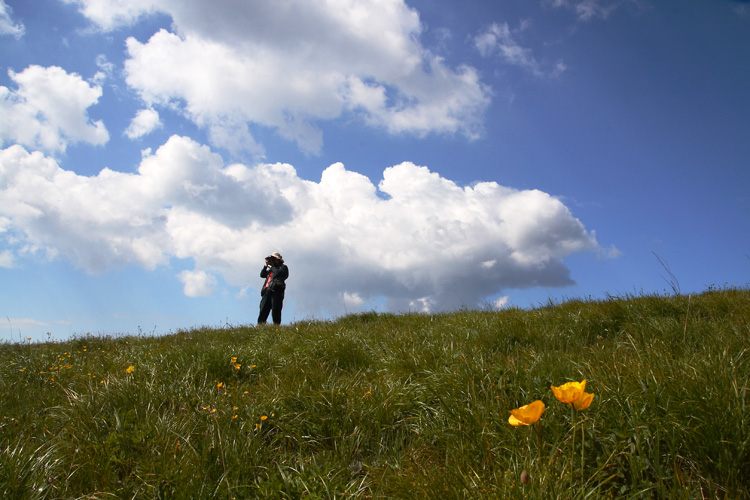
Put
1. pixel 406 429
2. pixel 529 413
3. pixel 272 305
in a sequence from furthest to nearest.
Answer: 1. pixel 272 305
2. pixel 406 429
3. pixel 529 413

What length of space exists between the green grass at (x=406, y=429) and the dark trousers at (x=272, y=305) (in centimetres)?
801

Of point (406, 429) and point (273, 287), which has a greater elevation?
point (273, 287)

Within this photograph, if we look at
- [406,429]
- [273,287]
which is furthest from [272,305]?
[406,429]

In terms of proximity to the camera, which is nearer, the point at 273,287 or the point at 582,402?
the point at 582,402

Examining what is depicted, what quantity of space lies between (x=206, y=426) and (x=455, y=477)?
6.37ft

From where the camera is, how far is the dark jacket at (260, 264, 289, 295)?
43.2 feet

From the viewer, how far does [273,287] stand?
517 inches

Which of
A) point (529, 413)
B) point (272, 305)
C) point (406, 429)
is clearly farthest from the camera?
point (272, 305)

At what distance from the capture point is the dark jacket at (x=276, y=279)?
13180 millimetres

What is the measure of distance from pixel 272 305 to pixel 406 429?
406 inches

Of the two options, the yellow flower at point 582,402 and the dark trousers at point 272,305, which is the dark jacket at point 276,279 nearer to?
the dark trousers at point 272,305

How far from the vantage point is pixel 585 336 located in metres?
5.46

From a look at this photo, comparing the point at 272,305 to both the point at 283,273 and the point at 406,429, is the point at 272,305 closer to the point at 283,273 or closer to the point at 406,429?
the point at 283,273

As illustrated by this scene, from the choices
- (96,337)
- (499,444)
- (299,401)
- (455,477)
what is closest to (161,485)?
(299,401)
